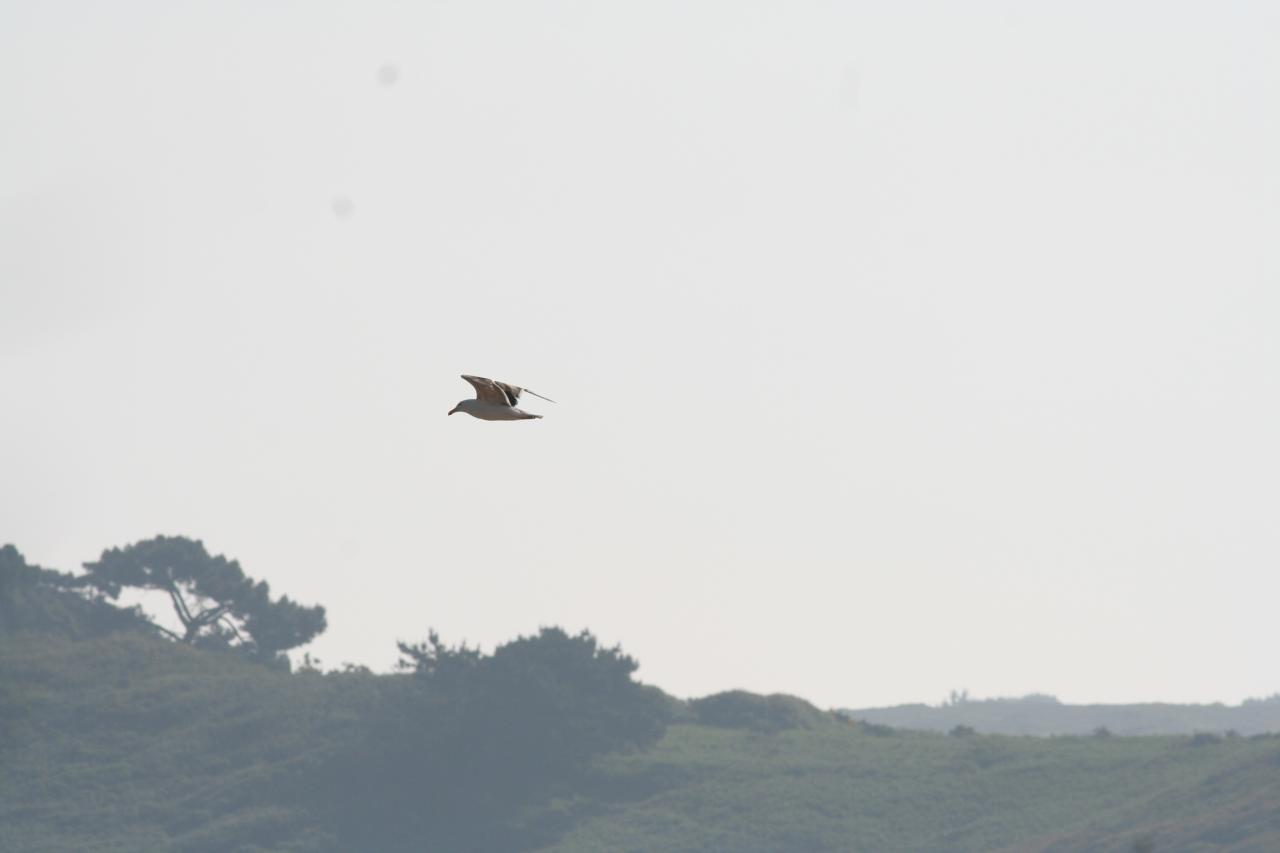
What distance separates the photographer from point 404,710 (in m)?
141

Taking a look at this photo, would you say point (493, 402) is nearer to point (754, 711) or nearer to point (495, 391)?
point (495, 391)

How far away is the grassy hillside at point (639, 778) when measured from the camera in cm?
11644

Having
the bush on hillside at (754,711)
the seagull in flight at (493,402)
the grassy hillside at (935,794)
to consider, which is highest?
the bush on hillside at (754,711)

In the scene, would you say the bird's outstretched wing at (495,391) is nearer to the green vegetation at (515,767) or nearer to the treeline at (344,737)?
the green vegetation at (515,767)

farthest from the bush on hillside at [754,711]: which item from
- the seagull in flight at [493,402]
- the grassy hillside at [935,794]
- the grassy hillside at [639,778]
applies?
the seagull in flight at [493,402]

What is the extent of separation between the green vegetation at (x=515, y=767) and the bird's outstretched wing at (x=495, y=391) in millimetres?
85362

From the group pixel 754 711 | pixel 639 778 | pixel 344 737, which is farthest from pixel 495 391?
pixel 754 711

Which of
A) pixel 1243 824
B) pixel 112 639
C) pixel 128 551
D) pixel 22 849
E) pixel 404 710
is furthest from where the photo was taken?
pixel 128 551

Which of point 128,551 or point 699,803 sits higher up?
point 128,551

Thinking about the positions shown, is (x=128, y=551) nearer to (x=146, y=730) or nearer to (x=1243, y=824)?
(x=146, y=730)

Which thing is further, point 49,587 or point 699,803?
point 49,587

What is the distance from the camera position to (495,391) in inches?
1133

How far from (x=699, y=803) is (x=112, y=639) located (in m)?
52.8

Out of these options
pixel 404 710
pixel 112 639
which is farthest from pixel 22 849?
pixel 112 639
